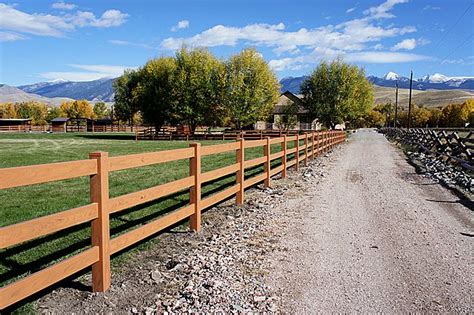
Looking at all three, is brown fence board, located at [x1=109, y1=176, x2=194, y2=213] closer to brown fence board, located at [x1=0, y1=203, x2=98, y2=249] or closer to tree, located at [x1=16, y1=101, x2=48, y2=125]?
brown fence board, located at [x1=0, y1=203, x2=98, y2=249]

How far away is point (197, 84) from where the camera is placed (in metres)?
48.9

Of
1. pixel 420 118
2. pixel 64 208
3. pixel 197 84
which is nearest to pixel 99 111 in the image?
pixel 420 118

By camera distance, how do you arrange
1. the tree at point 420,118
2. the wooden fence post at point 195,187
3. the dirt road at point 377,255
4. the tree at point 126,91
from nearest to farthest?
the dirt road at point 377,255 → the wooden fence post at point 195,187 → the tree at point 126,91 → the tree at point 420,118

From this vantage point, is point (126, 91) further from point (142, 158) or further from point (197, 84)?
point (142, 158)

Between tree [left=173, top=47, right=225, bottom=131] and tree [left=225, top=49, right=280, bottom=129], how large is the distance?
4.62 ft

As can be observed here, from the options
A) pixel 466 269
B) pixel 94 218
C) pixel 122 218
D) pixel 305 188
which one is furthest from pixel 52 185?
pixel 466 269

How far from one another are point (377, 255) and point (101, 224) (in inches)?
136

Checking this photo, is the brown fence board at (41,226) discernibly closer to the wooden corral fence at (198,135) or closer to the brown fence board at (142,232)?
the brown fence board at (142,232)

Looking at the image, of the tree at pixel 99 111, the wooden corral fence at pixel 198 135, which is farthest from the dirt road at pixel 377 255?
the tree at pixel 99 111

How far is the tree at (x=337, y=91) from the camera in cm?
5397

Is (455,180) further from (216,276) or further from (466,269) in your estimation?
(216,276)

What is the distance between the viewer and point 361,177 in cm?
1266

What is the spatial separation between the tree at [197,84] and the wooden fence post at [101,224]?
45114 millimetres

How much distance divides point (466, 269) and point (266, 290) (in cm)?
250
